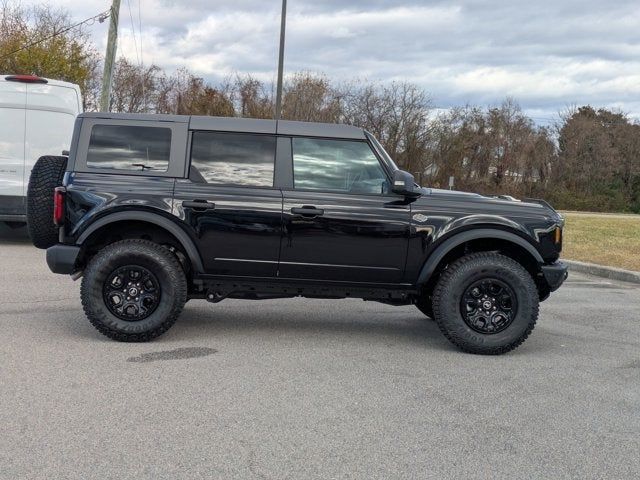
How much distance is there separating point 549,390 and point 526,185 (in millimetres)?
38486

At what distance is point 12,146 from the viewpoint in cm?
1048

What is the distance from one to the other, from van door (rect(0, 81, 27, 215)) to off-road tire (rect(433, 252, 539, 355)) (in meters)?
7.91

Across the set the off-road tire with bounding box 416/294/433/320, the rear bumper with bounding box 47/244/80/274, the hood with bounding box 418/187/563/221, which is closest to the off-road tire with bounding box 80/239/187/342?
the rear bumper with bounding box 47/244/80/274

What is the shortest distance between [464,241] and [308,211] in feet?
4.35

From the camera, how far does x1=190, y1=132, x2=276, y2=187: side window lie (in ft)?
17.4

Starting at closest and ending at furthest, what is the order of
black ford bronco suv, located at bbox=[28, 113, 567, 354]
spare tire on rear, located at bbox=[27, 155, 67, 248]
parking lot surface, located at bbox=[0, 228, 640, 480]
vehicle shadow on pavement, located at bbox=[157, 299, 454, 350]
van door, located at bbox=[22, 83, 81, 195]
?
parking lot surface, located at bbox=[0, 228, 640, 480] → black ford bronco suv, located at bbox=[28, 113, 567, 354] → spare tire on rear, located at bbox=[27, 155, 67, 248] → vehicle shadow on pavement, located at bbox=[157, 299, 454, 350] → van door, located at bbox=[22, 83, 81, 195]

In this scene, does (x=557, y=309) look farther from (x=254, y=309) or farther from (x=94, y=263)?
(x=94, y=263)

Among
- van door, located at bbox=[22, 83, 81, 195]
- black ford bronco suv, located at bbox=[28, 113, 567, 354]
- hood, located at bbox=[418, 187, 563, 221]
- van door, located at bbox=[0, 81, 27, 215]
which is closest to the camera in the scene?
black ford bronco suv, located at bbox=[28, 113, 567, 354]

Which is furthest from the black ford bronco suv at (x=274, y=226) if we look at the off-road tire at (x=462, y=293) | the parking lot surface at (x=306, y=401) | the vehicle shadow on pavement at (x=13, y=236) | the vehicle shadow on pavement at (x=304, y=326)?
the vehicle shadow on pavement at (x=13, y=236)

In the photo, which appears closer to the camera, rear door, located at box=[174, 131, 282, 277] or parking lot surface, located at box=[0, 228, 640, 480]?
parking lot surface, located at box=[0, 228, 640, 480]

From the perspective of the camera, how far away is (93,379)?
14.2 feet

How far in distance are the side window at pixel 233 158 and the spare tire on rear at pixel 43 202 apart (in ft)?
4.22

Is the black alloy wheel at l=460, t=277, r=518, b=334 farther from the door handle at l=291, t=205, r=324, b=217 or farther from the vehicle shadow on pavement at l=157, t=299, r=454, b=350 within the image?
the door handle at l=291, t=205, r=324, b=217

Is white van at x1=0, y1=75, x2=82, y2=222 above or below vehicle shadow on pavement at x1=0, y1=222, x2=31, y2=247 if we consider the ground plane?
above
